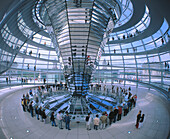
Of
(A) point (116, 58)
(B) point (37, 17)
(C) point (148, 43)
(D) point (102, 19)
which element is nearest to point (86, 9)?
(D) point (102, 19)

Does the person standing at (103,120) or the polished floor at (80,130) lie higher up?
the person standing at (103,120)

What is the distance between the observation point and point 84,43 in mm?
11281

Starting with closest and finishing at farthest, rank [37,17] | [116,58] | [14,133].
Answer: [14,133] → [37,17] → [116,58]

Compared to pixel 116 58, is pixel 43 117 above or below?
below

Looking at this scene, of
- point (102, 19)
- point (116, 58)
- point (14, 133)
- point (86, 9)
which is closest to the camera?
point (14, 133)

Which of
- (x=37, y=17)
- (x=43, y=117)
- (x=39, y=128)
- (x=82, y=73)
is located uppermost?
(x=37, y=17)

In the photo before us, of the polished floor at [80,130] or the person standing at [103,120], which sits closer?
the polished floor at [80,130]

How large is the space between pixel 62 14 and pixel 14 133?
356 inches

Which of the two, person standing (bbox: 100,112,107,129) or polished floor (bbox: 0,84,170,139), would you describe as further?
person standing (bbox: 100,112,107,129)

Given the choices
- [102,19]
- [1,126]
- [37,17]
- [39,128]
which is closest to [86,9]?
[102,19]

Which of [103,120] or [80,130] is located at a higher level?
[103,120]

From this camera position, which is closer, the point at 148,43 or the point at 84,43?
the point at 84,43

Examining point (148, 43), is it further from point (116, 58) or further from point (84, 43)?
point (84, 43)

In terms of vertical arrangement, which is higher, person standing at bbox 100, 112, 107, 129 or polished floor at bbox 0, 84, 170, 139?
person standing at bbox 100, 112, 107, 129
